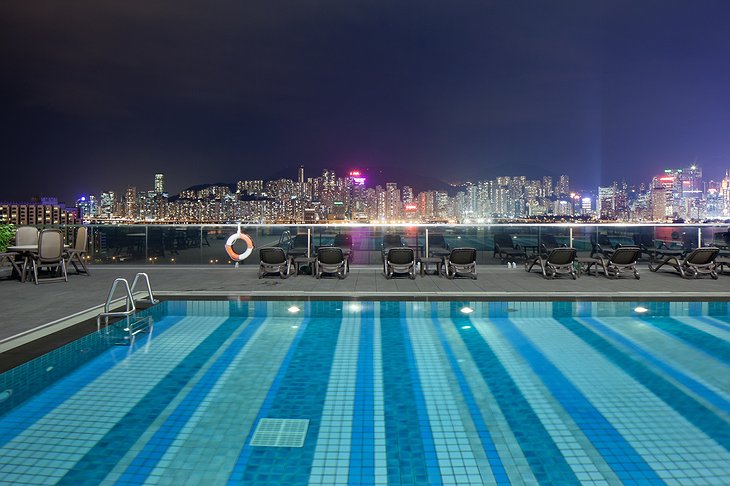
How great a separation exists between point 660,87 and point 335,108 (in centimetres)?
4099

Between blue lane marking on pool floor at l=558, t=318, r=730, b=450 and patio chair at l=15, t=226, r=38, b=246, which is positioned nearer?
blue lane marking on pool floor at l=558, t=318, r=730, b=450

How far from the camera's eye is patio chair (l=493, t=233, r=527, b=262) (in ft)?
37.8

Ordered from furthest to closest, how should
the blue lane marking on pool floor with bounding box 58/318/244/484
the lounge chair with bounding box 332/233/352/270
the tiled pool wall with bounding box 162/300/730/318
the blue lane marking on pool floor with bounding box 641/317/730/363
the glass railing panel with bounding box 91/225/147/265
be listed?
1. the glass railing panel with bounding box 91/225/147/265
2. the lounge chair with bounding box 332/233/352/270
3. the tiled pool wall with bounding box 162/300/730/318
4. the blue lane marking on pool floor with bounding box 641/317/730/363
5. the blue lane marking on pool floor with bounding box 58/318/244/484

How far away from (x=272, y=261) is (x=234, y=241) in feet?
7.79

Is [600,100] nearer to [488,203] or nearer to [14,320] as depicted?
[488,203]

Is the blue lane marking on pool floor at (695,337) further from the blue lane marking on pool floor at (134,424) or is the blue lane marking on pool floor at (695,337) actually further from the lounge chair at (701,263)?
the blue lane marking on pool floor at (134,424)

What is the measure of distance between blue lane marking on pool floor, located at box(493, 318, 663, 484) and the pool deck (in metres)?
2.09

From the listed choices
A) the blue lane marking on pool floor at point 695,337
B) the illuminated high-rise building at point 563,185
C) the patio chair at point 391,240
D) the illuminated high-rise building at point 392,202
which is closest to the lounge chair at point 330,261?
the patio chair at point 391,240

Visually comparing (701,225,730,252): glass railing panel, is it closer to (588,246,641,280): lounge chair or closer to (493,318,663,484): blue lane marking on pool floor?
(588,246,641,280): lounge chair

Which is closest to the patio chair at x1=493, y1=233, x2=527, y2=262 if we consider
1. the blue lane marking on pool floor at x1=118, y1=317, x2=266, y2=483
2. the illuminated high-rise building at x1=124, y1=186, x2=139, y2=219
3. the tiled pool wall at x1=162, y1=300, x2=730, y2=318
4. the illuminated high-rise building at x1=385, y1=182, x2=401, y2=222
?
the tiled pool wall at x1=162, y1=300, x2=730, y2=318

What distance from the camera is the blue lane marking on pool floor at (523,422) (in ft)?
9.69

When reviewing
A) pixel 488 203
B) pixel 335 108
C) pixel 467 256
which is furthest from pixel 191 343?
pixel 335 108

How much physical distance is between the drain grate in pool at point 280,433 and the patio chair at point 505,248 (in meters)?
8.86

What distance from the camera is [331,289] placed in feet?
26.1
